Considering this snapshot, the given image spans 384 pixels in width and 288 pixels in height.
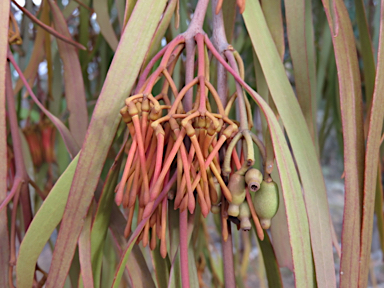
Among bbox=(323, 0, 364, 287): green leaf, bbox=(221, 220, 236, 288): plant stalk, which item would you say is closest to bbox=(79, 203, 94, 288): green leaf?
bbox=(221, 220, 236, 288): plant stalk

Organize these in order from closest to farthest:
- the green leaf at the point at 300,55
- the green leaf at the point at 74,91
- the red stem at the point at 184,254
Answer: the red stem at the point at 184,254 → the green leaf at the point at 300,55 → the green leaf at the point at 74,91

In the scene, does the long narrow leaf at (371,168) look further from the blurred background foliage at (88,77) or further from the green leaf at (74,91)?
the green leaf at (74,91)

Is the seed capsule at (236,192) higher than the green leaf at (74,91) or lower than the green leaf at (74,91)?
lower

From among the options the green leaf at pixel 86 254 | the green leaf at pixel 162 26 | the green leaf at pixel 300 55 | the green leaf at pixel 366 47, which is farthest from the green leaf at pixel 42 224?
the green leaf at pixel 366 47

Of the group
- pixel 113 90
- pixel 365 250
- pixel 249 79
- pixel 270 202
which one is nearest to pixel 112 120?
pixel 113 90

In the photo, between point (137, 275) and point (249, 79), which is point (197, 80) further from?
point (249, 79)

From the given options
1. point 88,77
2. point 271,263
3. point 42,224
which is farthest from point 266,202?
point 88,77

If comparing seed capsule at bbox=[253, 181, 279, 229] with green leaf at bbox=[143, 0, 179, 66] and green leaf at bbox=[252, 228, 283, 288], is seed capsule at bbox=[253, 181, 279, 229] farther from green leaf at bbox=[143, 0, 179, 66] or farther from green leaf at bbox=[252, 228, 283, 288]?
green leaf at bbox=[143, 0, 179, 66]
